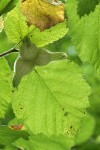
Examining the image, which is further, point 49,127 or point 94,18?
point 49,127

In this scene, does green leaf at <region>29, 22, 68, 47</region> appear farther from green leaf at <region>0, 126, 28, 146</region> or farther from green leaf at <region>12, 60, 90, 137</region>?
green leaf at <region>0, 126, 28, 146</region>

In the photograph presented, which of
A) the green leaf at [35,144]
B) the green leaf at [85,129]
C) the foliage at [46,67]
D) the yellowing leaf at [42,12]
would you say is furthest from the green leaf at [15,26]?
the green leaf at [85,129]

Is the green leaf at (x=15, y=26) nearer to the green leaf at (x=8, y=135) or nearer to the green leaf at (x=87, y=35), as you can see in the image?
the green leaf at (x=87, y=35)

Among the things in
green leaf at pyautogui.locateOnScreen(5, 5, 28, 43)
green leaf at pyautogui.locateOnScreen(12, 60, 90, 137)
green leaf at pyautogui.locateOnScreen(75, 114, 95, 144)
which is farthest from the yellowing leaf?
green leaf at pyautogui.locateOnScreen(75, 114, 95, 144)

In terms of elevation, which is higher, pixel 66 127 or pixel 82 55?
pixel 82 55

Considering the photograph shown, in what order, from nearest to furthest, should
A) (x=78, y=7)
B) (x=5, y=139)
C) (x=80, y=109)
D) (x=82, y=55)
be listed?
(x=78, y=7) < (x=82, y=55) < (x=80, y=109) < (x=5, y=139)

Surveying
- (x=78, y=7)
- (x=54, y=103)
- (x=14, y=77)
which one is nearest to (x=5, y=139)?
(x=54, y=103)

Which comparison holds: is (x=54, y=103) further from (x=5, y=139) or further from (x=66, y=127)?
(x=5, y=139)

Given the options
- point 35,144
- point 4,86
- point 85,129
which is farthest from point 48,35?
point 85,129
